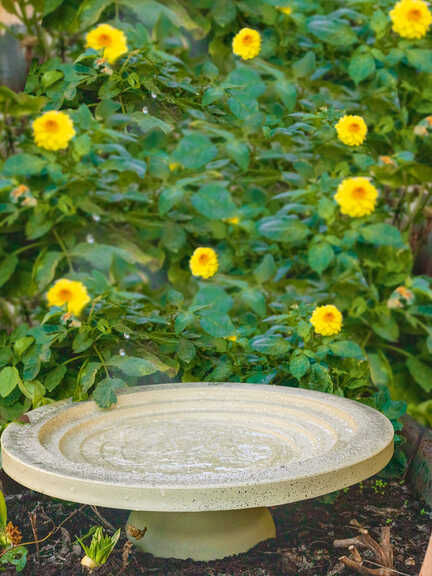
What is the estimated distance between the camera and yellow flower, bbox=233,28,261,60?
2.12m

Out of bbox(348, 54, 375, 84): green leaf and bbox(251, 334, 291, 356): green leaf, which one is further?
bbox(348, 54, 375, 84): green leaf

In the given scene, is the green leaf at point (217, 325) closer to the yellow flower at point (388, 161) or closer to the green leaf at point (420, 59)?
the yellow flower at point (388, 161)

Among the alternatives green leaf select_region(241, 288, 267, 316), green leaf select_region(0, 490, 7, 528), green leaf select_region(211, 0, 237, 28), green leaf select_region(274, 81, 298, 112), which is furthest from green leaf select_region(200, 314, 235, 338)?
green leaf select_region(211, 0, 237, 28)

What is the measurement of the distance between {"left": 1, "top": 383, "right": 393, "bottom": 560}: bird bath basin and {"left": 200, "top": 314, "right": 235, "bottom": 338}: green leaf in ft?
0.47

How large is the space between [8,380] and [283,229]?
1.01 meters

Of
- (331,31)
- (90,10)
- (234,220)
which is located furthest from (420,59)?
(90,10)

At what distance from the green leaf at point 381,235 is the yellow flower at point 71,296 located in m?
0.97

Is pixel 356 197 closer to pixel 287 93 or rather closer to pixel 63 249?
pixel 287 93

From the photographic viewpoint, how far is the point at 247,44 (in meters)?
2.12

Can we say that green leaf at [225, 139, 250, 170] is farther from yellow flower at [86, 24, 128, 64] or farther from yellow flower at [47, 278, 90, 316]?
yellow flower at [47, 278, 90, 316]

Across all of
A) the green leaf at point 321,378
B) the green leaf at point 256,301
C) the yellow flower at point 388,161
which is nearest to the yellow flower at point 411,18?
the yellow flower at point 388,161

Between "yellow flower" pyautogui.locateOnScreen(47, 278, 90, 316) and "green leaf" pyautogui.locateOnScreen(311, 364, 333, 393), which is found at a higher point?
"yellow flower" pyautogui.locateOnScreen(47, 278, 90, 316)

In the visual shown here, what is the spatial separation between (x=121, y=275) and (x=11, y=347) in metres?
0.38

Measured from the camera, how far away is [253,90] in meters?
2.14
